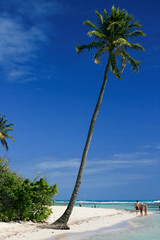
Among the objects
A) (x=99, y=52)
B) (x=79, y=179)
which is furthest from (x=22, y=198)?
(x=99, y=52)

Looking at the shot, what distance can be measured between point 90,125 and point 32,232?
327 inches

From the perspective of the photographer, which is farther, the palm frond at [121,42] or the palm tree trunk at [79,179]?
the palm frond at [121,42]

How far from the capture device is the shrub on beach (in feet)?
64.7

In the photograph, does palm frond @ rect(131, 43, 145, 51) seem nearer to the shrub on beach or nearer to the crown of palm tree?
the crown of palm tree

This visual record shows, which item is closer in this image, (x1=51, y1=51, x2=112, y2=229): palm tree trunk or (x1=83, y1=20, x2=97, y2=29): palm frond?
(x1=51, y1=51, x2=112, y2=229): palm tree trunk

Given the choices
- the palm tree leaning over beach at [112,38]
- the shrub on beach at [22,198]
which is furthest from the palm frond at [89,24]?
the shrub on beach at [22,198]

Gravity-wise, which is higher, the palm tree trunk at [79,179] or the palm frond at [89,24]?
the palm frond at [89,24]

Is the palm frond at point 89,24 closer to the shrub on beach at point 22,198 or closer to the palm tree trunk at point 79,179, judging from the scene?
the palm tree trunk at point 79,179

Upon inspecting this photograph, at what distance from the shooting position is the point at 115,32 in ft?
69.1

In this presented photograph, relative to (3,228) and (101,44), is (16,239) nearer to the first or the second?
(3,228)

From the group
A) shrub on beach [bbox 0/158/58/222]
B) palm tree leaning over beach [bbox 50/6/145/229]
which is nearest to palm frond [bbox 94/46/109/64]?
palm tree leaning over beach [bbox 50/6/145/229]

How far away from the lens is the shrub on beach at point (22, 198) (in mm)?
19734

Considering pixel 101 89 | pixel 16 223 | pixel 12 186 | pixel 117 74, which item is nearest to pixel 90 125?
pixel 101 89

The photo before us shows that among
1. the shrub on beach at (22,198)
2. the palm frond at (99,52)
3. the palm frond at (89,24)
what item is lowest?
the shrub on beach at (22,198)
